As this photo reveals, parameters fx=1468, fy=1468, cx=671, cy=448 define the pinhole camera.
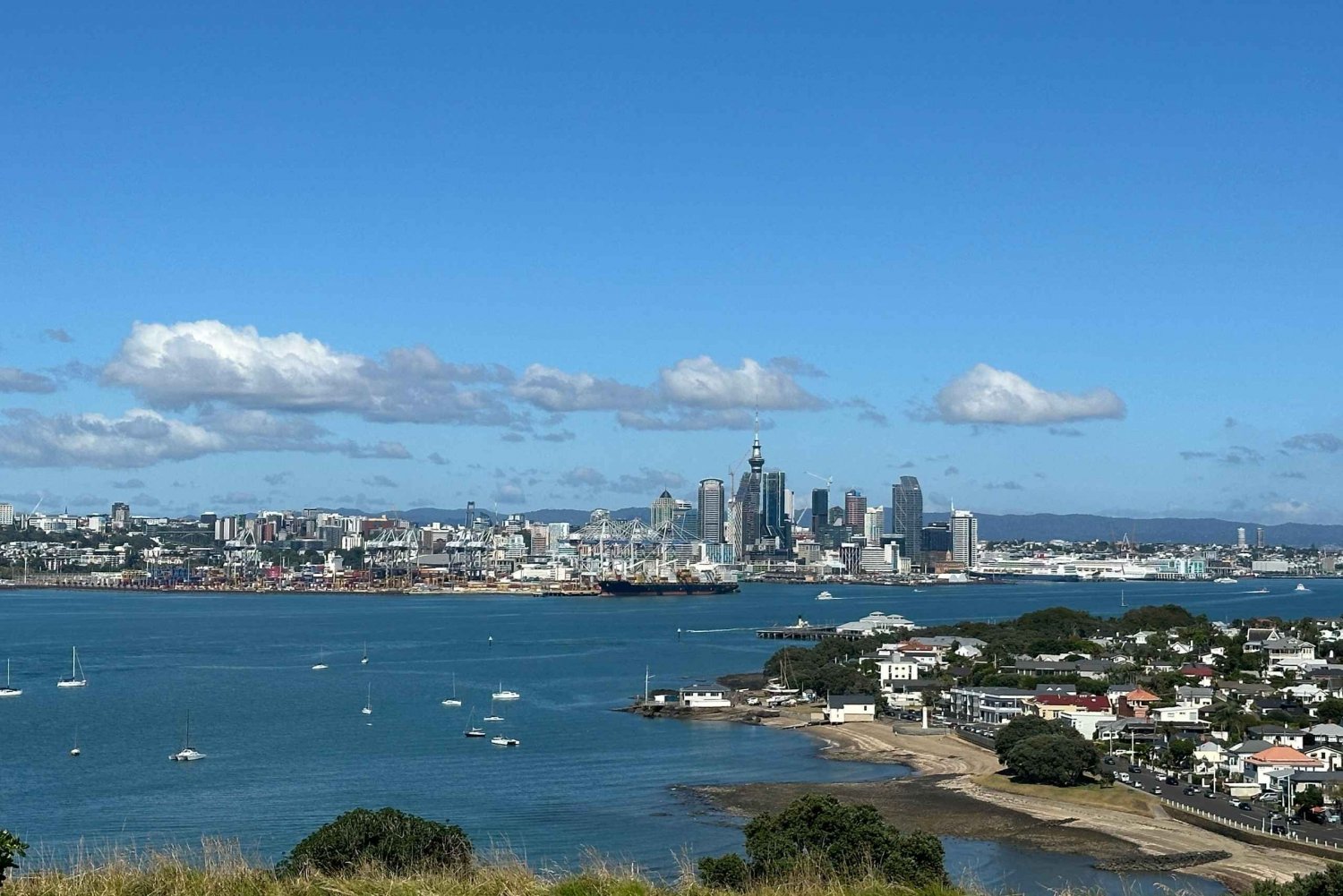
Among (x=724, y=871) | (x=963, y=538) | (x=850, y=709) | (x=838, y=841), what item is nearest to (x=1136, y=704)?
(x=850, y=709)

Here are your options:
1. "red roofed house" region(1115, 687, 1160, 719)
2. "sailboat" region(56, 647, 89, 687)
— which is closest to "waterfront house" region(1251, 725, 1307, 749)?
"red roofed house" region(1115, 687, 1160, 719)

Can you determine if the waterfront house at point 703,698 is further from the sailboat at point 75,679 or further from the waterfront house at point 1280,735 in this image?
the sailboat at point 75,679

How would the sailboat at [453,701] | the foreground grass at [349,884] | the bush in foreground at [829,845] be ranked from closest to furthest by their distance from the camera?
the foreground grass at [349,884], the bush in foreground at [829,845], the sailboat at [453,701]

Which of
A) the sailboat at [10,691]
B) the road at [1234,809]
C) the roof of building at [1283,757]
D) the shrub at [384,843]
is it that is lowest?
the sailboat at [10,691]

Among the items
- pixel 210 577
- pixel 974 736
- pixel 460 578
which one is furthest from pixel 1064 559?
pixel 974 736

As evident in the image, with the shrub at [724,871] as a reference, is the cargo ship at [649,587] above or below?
below

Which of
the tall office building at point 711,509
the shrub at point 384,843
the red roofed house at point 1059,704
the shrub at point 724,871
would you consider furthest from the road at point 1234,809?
the tall office building at point 711,509

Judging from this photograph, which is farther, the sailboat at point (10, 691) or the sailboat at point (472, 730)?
the sailboat at point (10, 691)
